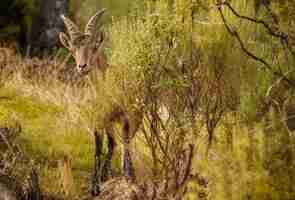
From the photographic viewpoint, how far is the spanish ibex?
7801 mm

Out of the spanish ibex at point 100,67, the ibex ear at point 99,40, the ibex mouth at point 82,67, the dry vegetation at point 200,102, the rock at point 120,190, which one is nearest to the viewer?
the dry vegetation at point 200,102

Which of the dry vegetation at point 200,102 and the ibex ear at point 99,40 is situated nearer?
the dry vegetation at point 200,102

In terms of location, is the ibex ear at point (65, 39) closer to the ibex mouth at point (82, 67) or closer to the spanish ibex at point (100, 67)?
the spanish ibex at point (100, 67)

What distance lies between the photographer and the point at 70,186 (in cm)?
804

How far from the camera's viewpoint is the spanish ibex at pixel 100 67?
25.6 ft

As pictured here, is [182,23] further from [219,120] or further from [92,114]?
[92,114]

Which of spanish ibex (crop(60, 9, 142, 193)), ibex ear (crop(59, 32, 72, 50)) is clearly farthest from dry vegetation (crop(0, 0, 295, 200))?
ibex ear (crop(59, 32, 72, 50))

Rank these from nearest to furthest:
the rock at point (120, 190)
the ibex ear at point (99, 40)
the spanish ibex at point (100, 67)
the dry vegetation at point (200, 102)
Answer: the dry vegetation at point (200, 102) < the rock at point (120, 190) < the spanish ibex at point (100, 67) < the ibex ear at point (99, 40)

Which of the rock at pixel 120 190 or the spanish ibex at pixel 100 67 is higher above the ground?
the spanish ibex at pixel 100 67

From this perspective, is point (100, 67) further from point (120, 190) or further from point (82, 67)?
point (120, 190)

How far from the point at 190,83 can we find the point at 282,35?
4.00 ft

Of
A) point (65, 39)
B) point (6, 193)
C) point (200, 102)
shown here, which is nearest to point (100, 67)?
point (65, 39)

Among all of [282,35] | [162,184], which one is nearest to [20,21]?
[162,184]

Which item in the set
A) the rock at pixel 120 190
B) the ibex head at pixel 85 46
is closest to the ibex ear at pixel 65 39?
the ibex head at pixel 85 46
